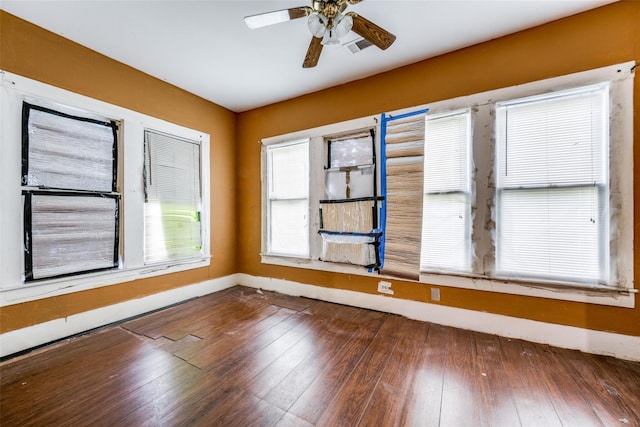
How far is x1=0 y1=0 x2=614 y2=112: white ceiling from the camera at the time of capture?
2086 mm

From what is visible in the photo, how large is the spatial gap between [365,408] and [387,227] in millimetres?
1798

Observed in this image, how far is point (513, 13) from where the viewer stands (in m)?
2.17

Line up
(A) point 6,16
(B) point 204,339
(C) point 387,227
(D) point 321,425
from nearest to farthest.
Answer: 1. (D) point 321,425
2. (A) point 6,16
3. (B) point 204,339
4. (C) point 387,227

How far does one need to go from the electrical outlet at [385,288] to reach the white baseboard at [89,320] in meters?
2.46

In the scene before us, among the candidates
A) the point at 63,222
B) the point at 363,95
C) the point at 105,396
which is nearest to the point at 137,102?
the point at 63,222

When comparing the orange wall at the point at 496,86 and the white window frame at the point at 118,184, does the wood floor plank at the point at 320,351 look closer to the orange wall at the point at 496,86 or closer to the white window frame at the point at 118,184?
the orange wall at the point at 496,86

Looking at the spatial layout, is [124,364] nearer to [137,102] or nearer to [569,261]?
[137,102]

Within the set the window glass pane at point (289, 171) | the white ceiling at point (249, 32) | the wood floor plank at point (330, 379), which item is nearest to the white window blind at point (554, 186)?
the white ceiling at point (249, 32)

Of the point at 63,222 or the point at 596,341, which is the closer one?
the point at 596,341

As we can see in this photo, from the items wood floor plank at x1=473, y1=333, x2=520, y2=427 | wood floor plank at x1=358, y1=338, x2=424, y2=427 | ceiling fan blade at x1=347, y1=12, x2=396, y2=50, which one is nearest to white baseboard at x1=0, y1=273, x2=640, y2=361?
wood floor plank at x1=473, y1=333, x2=520, y2=427

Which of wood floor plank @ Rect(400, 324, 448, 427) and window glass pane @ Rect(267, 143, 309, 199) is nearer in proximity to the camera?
wood floor plank @ Rect(400, 324, 448, 427)

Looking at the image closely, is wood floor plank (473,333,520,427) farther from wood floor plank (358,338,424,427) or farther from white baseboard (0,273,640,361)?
wood floor plank (358,338,424,427)

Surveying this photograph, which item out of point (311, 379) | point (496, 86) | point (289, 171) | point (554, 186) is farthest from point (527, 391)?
point (289, 171)

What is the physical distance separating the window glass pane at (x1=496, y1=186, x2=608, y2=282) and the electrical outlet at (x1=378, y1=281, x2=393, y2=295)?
109cm
